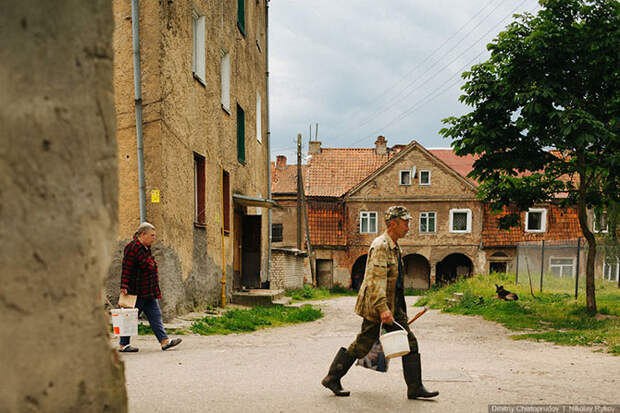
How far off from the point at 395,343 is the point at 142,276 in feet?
13.9

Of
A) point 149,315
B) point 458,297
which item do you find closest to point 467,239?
point 458,297

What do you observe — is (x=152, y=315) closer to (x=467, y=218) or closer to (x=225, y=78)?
(x=225, y=78)

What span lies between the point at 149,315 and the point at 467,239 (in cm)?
3148

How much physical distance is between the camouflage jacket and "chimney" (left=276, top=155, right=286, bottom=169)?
37058mm

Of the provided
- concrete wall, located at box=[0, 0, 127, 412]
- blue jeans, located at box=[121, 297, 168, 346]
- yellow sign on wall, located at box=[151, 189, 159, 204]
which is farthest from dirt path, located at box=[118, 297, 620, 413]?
concrete wall, located at box=[0, 0, 127, 412]

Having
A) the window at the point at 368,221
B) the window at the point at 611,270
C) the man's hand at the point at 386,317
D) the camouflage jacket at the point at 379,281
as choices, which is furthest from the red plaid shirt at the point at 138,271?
the window at the point at 368,221

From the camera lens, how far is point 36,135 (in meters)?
2.02

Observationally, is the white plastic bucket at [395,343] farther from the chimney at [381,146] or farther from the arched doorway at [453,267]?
the chimney at [381,146]

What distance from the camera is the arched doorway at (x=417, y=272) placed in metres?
37.7

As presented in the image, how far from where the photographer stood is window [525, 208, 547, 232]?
3762 centimetres

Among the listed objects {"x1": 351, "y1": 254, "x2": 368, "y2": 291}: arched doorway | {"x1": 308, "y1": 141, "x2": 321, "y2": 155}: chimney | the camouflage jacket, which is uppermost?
{"x1": 308, "y1": 141, "x2": 321, "y2": 155}: chimney

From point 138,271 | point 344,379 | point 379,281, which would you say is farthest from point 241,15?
point 379,281

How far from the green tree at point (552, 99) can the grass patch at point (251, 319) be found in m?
5.45

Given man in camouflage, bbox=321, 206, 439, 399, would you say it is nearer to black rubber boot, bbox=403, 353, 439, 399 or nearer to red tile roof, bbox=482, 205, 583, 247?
black rubber boot, bbox=403, 353, 439, 399
